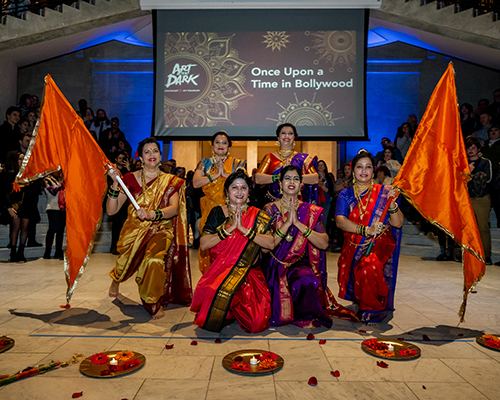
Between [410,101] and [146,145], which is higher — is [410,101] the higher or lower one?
the higher one

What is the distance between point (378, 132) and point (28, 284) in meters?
10.2

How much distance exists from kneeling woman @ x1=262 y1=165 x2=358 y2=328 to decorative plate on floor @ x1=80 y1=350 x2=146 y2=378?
116 cm

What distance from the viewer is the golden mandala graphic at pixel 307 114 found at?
25.1 ft

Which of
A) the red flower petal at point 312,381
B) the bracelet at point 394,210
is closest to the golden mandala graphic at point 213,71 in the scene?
the bracelet at point 394,210

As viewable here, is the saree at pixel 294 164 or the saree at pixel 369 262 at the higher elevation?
the saree at pixel 294 164

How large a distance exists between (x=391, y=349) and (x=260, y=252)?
45.6 inches

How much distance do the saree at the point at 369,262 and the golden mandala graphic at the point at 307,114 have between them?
424 cm

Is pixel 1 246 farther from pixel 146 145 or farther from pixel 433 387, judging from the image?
pixel 433 387

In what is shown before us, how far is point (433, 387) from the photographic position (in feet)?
7.08

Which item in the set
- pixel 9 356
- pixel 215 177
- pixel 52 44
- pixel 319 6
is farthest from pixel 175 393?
pixel 52 44

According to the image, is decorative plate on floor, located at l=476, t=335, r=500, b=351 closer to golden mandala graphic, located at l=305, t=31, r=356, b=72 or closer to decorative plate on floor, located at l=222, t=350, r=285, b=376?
decorative plate on floor, located at l=222, t=350, r=285, b=376

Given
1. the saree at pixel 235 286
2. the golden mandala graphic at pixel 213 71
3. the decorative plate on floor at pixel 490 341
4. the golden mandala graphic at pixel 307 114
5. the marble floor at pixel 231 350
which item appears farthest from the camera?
the golden mandala graphic at pixel 213 71

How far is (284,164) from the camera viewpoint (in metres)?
4.29

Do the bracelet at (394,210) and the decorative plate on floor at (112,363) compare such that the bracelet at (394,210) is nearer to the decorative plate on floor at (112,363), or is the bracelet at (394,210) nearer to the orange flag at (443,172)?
the orange flag at (443,172)
